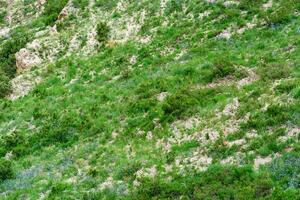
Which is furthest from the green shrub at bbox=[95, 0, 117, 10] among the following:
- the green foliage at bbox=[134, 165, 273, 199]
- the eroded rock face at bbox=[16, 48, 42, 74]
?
the green foliage at bbox=[134, 165, 273, 199]

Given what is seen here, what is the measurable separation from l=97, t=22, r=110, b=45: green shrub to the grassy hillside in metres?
0.08

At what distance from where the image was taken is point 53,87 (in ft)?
121

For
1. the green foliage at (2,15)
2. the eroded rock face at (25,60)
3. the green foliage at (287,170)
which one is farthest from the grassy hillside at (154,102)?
the green foliage at (2,15)

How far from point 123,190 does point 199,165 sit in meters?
3.78

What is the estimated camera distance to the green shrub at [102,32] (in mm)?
40031

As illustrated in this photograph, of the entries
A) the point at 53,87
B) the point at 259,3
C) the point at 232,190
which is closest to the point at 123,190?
the point at 232,190

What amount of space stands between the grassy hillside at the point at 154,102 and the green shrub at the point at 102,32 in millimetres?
81

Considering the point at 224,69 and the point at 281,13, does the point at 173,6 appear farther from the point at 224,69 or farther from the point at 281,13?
the point at 224,69

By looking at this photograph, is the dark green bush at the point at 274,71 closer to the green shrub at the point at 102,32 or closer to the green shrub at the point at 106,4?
the green shrub at the point at 102,32

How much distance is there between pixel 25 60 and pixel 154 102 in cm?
1557

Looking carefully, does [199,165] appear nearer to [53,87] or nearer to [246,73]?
[246,73]

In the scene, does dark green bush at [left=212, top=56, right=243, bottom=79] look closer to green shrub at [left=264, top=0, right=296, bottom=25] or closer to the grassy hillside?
the grassy hillside

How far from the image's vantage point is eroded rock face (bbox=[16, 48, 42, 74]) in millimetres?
40906

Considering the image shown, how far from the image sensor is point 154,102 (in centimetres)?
3028
